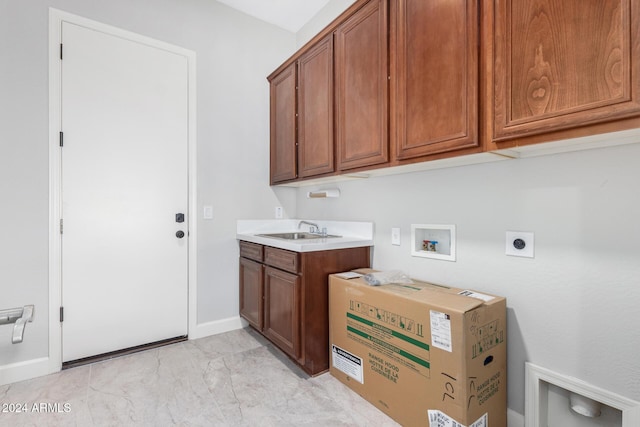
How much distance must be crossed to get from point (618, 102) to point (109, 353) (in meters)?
3.16

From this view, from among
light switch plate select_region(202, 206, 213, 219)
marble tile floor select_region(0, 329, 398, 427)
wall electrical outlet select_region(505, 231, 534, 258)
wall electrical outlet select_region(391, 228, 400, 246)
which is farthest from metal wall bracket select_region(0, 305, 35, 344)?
wall electrical outlet select_region(505, 231, 534, 258)

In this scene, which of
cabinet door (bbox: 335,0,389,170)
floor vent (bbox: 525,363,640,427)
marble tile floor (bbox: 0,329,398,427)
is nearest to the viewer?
floor vent (bbox: 525,363,640,427)

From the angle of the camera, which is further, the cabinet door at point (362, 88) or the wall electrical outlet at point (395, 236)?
the wall electrical outlet at point (395, 236)

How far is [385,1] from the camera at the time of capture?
1708 millimetres

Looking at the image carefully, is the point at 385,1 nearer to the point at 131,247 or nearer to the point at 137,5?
the point at 137,5

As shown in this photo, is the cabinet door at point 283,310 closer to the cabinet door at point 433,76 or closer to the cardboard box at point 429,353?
the cardboard box at point 429,353

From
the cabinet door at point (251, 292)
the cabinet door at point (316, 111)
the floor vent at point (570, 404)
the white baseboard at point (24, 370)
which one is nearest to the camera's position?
the floor vent at point (570, 404)

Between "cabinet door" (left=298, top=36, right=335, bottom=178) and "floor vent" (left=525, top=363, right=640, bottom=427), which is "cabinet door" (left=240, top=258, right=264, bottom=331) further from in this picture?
"floor vent" (left=525, top=363, right=640, bottom=427)

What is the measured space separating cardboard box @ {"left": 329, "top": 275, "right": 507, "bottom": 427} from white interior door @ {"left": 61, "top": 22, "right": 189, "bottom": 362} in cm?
161

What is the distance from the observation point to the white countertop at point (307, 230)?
1.98 metres

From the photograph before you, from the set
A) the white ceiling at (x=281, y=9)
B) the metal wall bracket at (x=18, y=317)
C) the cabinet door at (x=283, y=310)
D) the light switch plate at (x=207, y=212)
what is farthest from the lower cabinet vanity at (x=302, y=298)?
the white ceiling at (x=281, y=9)

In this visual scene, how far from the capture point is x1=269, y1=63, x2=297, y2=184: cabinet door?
2568 millimetres

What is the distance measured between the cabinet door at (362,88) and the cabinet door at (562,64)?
2.11 ft

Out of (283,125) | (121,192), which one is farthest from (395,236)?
(121,192)
